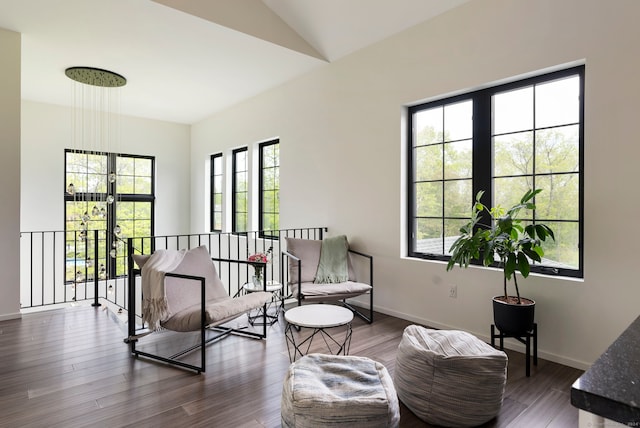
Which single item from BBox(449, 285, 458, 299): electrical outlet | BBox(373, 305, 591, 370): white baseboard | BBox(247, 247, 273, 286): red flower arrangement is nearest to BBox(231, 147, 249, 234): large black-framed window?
BBox(247, 247, 273, 286): red flower arrangement

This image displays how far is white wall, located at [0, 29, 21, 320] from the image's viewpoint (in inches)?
144

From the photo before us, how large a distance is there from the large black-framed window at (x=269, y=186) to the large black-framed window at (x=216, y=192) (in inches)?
50.3

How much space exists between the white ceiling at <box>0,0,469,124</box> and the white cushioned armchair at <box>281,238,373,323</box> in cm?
220

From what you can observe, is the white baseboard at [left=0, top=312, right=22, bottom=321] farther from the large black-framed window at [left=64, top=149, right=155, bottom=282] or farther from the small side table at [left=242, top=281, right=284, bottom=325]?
the small side table at [left=242, top=281, right=284, bottom=325]

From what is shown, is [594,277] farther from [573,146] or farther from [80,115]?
[80,115]

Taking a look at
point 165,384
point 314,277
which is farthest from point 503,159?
point 165,384

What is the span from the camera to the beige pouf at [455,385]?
1.94m

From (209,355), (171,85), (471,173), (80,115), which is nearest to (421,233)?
(471,173)

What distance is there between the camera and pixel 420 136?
3797 mm

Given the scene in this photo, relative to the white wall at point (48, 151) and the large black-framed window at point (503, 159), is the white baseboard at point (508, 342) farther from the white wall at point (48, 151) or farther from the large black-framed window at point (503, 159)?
the white wall at point (48, 151)

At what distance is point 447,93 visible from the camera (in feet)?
11.2

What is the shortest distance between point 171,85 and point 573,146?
16.0 ft

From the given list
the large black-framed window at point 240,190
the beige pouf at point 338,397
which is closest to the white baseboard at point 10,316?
the large black-framed window at point 240,190

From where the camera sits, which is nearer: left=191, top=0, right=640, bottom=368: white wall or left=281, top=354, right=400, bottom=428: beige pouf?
left=281, top=354, right=400, bottom=428: beige pouf
